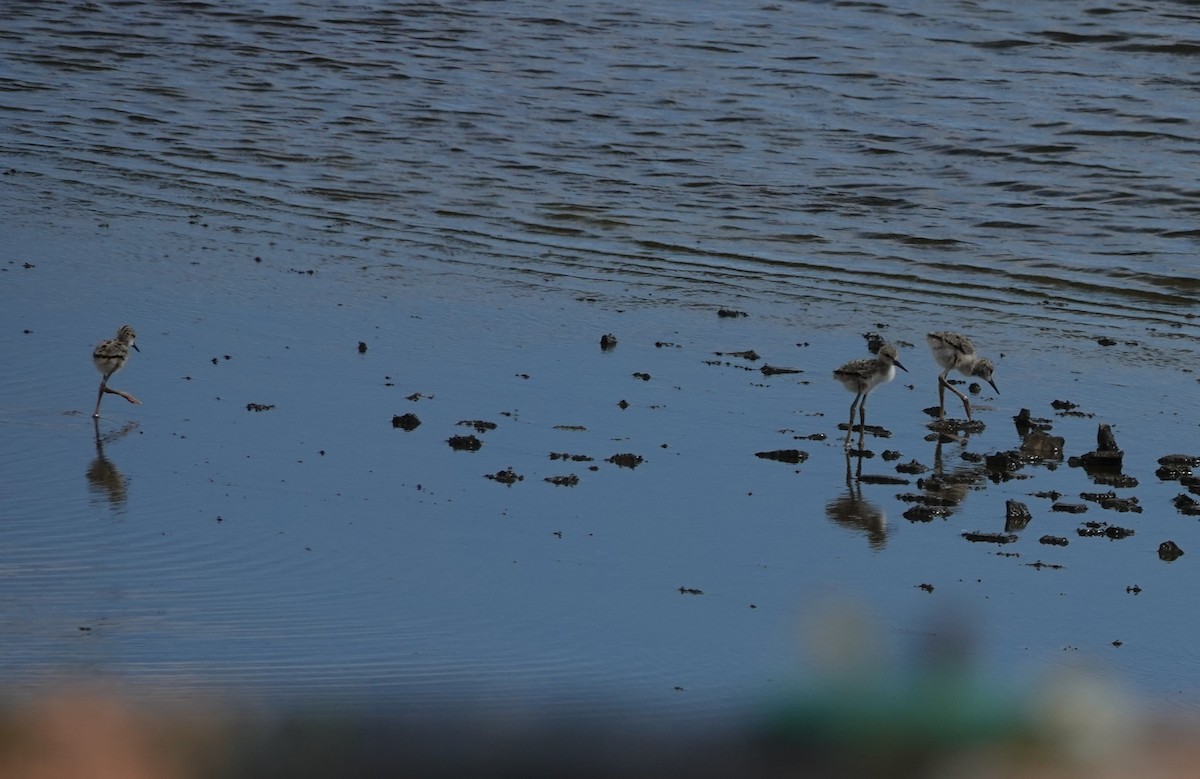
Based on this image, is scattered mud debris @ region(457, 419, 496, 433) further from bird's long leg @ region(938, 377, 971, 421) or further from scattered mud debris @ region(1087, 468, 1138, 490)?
scattered mud debris @ region(1087, 468, 1138, 490)

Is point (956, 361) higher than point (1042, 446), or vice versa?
point (956, 361)

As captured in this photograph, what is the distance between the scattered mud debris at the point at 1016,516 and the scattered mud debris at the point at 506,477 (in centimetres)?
245

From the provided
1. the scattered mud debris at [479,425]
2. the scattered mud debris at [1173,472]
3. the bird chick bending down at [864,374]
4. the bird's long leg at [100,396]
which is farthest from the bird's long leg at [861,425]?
the bird's long leg at [100,396]

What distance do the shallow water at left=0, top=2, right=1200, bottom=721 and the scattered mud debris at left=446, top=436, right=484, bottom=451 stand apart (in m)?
0.12

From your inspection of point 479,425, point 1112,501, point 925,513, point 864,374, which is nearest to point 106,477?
point 479,425

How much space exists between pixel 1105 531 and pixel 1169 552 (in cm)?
41

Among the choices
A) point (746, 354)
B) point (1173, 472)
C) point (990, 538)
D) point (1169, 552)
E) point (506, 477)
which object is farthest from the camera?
point (746, 354)

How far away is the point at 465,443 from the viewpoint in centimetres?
933

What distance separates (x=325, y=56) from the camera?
26422 mm

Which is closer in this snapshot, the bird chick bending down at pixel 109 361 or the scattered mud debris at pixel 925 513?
the scattered mud debris at pixel 925 513

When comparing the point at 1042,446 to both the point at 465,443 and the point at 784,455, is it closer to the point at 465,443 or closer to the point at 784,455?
the point at 784,455

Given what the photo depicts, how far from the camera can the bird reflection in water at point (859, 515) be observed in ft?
27.1

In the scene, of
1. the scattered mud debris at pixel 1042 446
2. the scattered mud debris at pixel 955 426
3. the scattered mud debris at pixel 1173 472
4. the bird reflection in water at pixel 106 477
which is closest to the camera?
the bird reflection in water at pixel 106 477

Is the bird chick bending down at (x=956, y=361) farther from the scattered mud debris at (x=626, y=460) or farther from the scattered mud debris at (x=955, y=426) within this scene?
the scattered mud debris at (x=626, y=460)
